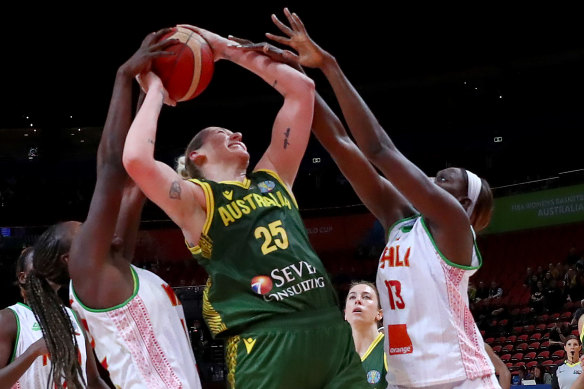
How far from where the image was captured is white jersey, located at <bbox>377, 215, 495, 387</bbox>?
340 centimetres

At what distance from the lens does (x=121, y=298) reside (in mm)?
3105

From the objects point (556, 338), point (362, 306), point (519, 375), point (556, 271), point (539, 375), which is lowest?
A: point (519, 375)

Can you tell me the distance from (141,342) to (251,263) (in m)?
0.55

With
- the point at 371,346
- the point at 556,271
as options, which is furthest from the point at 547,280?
the point at 371,346

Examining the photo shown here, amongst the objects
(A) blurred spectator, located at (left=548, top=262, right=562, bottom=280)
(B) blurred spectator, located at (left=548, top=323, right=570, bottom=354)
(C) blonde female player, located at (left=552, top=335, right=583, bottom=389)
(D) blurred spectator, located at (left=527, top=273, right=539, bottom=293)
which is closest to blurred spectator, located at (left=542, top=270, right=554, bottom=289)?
(A) blurred spectator, located at (left=548, top=262, right=562, bottom=280)

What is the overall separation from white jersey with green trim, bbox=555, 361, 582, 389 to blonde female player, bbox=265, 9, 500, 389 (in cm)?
691

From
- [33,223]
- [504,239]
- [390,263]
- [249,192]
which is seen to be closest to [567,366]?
[390,263]

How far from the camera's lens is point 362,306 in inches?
216

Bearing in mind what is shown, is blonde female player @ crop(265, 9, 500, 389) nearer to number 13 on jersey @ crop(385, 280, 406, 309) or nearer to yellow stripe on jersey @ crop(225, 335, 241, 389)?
number 13 on jersey @ crop(385, 280, 406, 309)

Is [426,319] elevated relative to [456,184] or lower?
lower

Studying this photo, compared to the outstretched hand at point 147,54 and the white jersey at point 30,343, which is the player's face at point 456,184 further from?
the white jersey at point 30,343

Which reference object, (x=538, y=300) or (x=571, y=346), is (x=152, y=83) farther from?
(x=538, y=300)

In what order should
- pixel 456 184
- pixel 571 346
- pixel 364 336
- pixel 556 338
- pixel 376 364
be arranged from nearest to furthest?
pixel 456 184 < pixel 376 364 < pixel 364 336 < pixel 571 346 < pixel 556 338

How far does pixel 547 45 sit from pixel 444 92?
3.01 m
